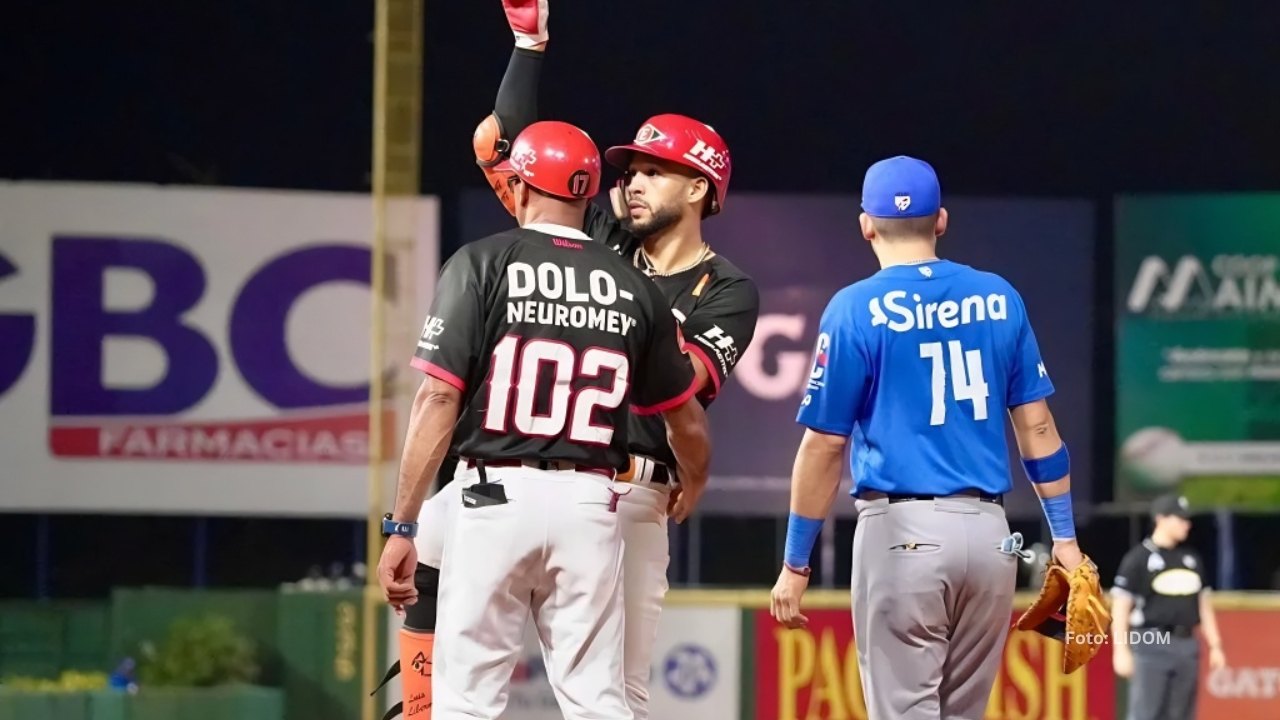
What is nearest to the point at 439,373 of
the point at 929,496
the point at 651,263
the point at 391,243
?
the point at 651,263

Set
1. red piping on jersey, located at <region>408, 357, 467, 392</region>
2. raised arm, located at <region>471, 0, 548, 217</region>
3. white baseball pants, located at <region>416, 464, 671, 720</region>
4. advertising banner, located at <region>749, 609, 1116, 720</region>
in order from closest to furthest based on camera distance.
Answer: red piping on jersey, located at <region>408, 357, 467, 392</region> → white baseball pants, located at <region>416, 464, 671, 720</region> → raised arm, located at <region>471, 0, 548, 217</region> → advertising banner, located at <region>749, 609, 1116, 720</region>

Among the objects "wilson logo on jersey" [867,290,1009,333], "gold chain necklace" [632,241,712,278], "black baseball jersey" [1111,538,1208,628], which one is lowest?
"black baseball jersey" [1111,538,1208,628]

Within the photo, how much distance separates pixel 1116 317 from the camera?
10.2 m

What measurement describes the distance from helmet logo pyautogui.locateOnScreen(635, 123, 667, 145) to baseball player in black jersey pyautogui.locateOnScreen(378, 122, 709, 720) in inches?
30.6

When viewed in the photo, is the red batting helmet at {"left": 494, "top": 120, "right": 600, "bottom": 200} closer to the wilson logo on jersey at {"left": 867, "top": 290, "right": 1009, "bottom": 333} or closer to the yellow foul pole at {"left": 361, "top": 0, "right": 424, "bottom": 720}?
the wilson logo on jersey at {"left": 867, "top": 290, "right": 1009, "bottom": 333}

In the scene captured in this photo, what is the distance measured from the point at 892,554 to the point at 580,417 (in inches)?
31.0

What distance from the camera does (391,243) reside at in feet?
30.2

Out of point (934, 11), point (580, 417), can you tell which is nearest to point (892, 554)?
point (580, 417)

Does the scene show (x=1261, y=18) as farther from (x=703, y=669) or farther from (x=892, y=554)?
(x=892, y=554)

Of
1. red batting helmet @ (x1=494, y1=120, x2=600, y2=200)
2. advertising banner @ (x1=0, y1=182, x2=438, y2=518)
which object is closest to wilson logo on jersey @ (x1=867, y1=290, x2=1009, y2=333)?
red batting helmet @ (x1=494, y1=120, x2=600, y2=200)

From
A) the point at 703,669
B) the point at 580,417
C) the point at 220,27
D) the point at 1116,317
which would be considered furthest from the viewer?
the point at 220,27

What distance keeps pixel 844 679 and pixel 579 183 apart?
183 inches

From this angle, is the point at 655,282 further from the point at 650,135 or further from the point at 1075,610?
the point at 1075,610

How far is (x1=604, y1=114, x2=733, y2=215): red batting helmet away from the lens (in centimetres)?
518
